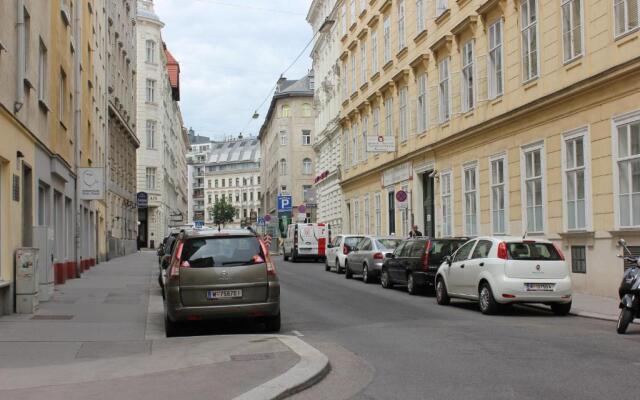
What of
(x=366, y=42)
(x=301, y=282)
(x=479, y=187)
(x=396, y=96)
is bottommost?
(x=301, y=282)

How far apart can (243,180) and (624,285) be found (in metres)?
146

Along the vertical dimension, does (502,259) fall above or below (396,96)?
below

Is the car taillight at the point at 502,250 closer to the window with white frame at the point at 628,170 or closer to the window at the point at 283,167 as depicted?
the window with white frame at the point at 628,170

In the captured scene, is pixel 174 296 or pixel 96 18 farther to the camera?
pixel 96 18

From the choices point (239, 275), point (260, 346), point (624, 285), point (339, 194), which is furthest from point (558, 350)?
point (339, 194)

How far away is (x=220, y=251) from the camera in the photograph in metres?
12.1

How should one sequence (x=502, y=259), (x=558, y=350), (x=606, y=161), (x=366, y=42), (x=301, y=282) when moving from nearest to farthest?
(x=558, y=350) < (x=502, y=259) < (x=606, y=161) < (x=301, y=282) < (x=366, y=42)

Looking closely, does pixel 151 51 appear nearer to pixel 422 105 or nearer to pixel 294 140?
pixel 294 140

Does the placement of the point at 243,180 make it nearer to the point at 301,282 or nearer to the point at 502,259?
the point at 301,282

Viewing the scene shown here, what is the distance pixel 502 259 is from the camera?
15.1 metres

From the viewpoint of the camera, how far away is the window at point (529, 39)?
21925 mm

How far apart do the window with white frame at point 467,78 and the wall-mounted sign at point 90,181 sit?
12602mm

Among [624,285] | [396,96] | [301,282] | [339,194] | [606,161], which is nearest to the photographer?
[624,285]

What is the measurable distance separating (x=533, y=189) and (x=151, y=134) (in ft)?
178
